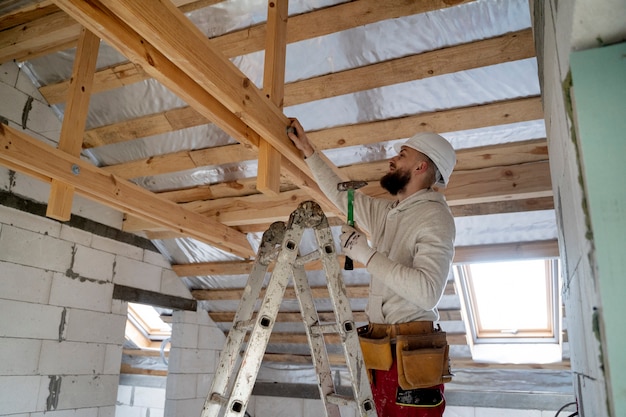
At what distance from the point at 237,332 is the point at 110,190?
1.82 m

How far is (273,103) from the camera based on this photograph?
224 cm

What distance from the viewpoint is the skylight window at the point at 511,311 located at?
4531 millimetres

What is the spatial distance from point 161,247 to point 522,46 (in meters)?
4.00

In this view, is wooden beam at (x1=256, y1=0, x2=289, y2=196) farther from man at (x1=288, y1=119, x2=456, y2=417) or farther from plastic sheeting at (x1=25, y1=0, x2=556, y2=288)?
plastic sheeting at (x1=25, y1=0, x2=556, y2=288)

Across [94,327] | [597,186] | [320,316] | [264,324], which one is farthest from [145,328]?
[597,186]

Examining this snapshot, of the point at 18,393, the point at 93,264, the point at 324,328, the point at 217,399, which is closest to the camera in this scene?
the point at 217,399

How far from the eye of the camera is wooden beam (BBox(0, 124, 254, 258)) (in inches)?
105

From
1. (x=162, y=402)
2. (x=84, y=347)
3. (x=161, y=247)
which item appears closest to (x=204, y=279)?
(x=161, y=247)

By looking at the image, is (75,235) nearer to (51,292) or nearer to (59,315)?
(51,292)

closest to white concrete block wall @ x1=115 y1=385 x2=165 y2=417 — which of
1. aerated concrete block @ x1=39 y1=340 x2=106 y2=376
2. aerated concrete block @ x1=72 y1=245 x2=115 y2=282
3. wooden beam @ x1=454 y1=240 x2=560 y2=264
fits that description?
aerated concrete block @ x1=39 y1=340 x2=106 y2=376

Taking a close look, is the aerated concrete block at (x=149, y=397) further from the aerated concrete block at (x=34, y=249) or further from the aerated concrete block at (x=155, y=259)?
the aerated concrete block at (x=34, y=249)

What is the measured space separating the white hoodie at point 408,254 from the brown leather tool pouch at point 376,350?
0.07 meters

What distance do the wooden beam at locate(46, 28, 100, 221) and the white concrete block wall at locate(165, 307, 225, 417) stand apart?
2.76 m

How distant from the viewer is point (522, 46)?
2566 millimetres
